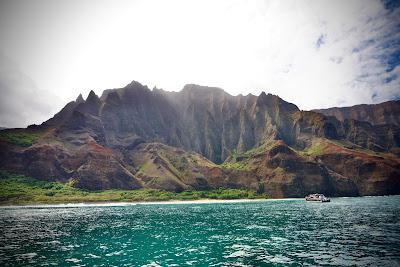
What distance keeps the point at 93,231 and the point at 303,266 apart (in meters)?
48.7

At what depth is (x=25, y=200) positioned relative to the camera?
607ft

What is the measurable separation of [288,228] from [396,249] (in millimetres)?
26380

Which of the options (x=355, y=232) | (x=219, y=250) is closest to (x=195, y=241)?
(x=219, y=250)

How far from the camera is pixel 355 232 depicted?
195 feet

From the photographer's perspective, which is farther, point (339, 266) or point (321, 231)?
point (321, 231)

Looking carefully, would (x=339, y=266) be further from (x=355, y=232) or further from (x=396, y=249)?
(x=355, y=232)

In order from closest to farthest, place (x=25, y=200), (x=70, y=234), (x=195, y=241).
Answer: (x=195, y=241)
(x=70, y=234)
(x=25, y=200)

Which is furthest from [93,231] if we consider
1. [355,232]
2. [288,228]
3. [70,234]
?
[355,232]

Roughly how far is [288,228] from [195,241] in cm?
2458

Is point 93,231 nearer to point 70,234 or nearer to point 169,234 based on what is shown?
point 70,234

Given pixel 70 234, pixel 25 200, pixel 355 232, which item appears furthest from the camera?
pixel 25 200

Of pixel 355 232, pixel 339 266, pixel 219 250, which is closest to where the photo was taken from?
pixel 339 266

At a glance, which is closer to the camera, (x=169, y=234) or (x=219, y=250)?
(x=219, y=250)

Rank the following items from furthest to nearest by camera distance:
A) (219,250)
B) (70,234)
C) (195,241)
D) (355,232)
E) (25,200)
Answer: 1. (25,200)
2. (70,234)
3. (355,232)
4. (195,241)
5. (219,250)
